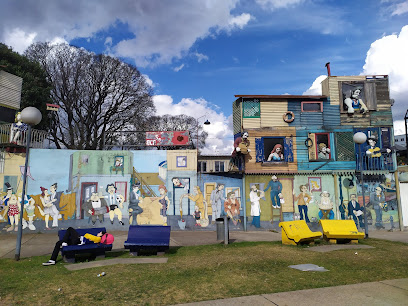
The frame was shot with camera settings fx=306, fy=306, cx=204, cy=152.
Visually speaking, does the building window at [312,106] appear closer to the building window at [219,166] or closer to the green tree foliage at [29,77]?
the building window at [219,166]

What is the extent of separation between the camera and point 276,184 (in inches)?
693

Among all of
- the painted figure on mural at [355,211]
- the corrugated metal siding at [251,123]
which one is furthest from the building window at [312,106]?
the painted figure on mural at [355,211]

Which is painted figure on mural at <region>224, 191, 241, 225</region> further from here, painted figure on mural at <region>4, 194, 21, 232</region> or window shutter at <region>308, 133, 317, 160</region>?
painted figure on mural at <region>4, 194, 21, 232</region>

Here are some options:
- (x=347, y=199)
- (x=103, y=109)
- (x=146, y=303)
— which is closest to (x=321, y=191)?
(x=347, y=199)

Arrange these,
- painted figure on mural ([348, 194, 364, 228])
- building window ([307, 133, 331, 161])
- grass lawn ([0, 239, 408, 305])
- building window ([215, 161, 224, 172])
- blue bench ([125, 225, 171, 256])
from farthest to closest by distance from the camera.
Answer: building window ([215, 161, 224, 172]), building window ([307, 133, 331, 161]), painted figure on mural ([348, 194, 364, 228]), blue bench ([125, 225, 171, 256]), grass lawn ([0, 239, 408, 305])

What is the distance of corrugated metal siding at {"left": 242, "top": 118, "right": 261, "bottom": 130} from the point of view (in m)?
18.3

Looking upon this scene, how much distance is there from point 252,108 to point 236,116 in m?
1.23

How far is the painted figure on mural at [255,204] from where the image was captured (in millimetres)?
17141

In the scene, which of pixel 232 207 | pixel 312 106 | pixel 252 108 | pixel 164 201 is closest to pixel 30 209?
pixel 164 201

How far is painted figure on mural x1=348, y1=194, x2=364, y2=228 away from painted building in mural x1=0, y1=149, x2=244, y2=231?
6425 mm

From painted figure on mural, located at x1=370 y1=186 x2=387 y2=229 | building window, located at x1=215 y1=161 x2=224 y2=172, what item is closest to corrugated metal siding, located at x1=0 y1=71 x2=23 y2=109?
painted figure on mural, located at x1=370 y1=186 x2=387 y2=229

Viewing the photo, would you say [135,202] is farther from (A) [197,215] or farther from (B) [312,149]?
(B) [312,149]

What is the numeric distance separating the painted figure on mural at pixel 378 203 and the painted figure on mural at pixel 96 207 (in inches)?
605

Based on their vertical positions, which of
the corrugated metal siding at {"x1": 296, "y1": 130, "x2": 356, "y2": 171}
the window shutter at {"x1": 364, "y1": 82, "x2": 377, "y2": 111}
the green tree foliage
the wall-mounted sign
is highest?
the green tree foliage
